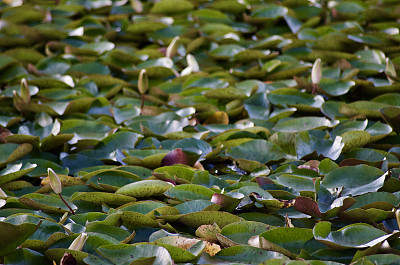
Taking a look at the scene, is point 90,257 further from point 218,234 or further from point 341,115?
point 341,115

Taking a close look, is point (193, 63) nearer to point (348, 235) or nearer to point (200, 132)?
point (200, 132)

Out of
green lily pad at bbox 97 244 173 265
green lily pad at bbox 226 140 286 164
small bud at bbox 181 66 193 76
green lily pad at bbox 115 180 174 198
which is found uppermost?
green lily pad at bbox 97 244 173 265

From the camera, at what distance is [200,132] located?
1.93 m

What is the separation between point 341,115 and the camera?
2.04 meters

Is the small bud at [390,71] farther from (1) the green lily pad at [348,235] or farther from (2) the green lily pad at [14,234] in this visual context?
(2) the green lily pad at [14,234]

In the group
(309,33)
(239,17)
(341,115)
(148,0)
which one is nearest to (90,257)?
(341,115)

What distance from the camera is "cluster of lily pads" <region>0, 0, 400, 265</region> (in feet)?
4.02

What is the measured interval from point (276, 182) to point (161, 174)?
357 millimetres

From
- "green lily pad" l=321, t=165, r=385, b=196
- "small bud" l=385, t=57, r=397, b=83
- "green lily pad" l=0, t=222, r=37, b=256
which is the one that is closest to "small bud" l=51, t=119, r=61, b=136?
"green lily pad" l=0, t=222, r=37, b=256

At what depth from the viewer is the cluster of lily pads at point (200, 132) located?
4.02 feet

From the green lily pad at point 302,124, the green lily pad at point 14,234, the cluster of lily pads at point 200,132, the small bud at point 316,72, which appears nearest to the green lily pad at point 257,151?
the cluster of lily pads at point 200,132

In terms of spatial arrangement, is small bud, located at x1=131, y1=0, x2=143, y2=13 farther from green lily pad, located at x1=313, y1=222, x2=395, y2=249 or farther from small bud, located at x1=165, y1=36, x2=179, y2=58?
green lily pad, located at x1=313, y1=222, x2=395, y2=249

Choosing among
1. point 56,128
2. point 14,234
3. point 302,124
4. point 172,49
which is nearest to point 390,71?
point 302,124

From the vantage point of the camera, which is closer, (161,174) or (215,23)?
(161,174)
